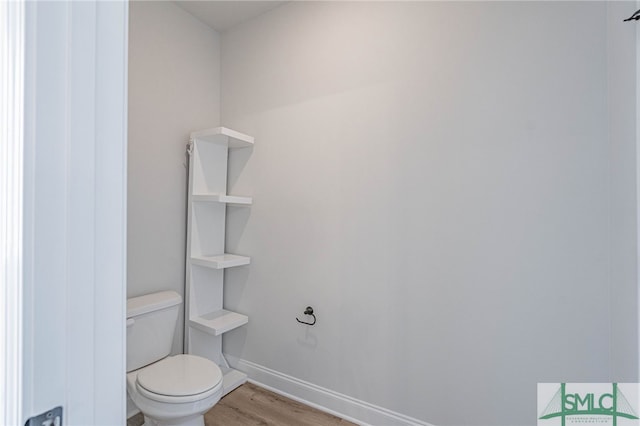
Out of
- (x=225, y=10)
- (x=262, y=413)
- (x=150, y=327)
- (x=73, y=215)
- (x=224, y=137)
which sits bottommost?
(x=262, y=413)

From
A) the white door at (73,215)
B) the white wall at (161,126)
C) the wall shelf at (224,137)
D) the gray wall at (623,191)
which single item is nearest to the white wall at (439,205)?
the gray wall at (623,191)

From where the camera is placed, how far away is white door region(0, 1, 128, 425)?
0.41 metres

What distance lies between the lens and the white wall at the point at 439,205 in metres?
1.24

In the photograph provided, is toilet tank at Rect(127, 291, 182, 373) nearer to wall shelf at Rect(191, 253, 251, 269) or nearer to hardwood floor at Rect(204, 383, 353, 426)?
wall shelf at Rect(191, 253, 251, 269)

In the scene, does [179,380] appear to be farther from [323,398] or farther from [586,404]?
[586,404]

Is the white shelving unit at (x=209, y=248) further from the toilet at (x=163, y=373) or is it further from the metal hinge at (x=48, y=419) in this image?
the metal hinge at (x=48, y=419)

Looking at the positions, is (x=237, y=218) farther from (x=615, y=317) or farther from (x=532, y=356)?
(x=615, y=317)

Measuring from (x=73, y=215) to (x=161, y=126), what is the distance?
5.85 ft

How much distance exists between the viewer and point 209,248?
2.16 m

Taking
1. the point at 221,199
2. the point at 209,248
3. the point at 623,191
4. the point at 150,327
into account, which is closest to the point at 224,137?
the point at 221,199

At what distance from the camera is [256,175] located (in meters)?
2.14

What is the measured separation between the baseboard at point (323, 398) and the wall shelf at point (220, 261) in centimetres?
75

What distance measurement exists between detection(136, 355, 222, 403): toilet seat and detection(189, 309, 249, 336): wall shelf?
0.27 metres

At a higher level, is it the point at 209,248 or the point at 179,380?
the point at 209,248
